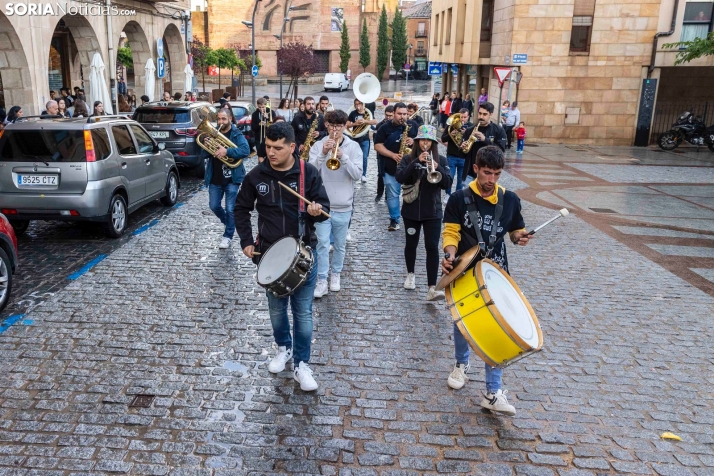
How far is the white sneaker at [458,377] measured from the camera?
4992mm

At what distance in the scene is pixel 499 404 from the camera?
4.57 m

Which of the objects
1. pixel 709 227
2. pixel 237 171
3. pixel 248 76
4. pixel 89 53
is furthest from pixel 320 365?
pixel 248 76

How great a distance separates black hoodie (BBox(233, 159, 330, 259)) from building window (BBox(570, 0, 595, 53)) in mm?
22085

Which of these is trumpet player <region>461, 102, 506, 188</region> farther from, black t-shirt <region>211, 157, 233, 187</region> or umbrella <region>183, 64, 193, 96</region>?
umbrella <region>183, 64, 193, 96</region>

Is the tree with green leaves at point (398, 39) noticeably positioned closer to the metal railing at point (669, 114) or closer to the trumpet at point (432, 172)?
the metal railing at point (669, 114)

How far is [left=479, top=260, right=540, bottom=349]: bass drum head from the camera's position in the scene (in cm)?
399

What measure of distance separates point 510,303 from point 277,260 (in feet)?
5.36

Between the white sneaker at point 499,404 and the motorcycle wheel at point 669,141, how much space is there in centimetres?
2182

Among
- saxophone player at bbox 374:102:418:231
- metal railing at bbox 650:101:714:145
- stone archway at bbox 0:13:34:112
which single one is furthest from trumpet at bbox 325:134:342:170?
metal railing at bbox 650:101:714:145

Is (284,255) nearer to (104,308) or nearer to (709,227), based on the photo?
(104,308)

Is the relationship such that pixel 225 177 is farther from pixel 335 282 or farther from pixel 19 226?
pixel 19 226

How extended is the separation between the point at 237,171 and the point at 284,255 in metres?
4.40

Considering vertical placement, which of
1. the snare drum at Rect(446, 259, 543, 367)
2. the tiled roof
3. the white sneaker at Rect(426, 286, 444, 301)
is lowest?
the white sneaker at Rect(426, 286, 444, 301)

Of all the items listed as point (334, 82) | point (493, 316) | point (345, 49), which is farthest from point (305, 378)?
point (345, 49)
